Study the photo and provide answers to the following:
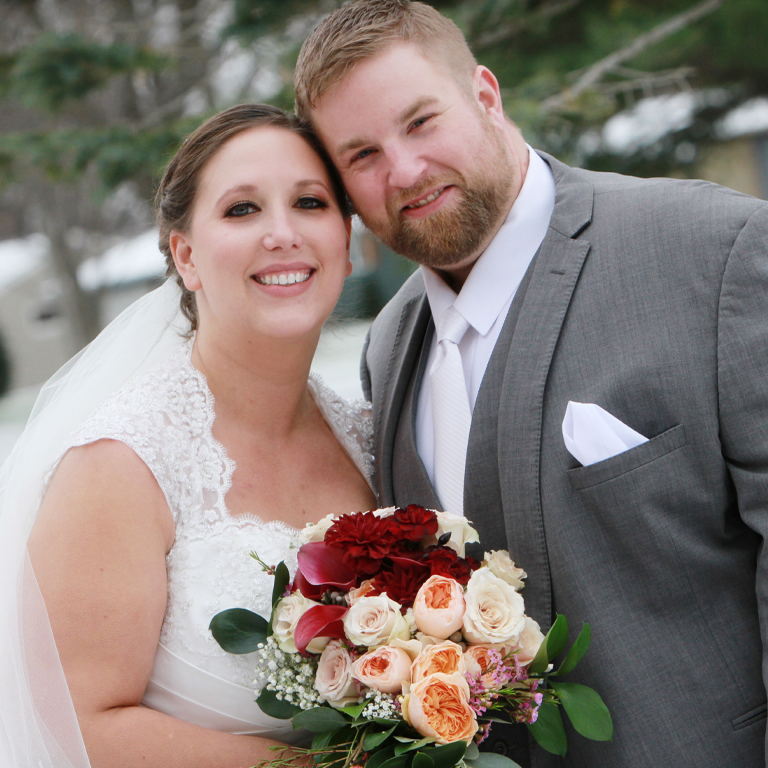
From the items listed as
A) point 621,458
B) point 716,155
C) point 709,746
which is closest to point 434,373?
point 621,458

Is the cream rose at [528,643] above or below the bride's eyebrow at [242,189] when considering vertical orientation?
below

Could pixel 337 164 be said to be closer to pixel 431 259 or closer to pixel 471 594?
pixel 431 259

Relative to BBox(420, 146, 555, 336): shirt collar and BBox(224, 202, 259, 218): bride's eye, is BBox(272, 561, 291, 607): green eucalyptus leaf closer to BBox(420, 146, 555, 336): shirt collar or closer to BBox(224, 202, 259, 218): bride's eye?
BBox(420, 146, 555, 336): shirt collar

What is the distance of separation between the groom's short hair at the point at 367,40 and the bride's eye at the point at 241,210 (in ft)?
1.25

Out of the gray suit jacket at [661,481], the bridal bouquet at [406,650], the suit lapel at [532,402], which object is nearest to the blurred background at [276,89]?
the suit lapel at [532,402]

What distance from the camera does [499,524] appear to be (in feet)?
7.23

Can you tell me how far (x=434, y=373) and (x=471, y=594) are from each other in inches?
31.0

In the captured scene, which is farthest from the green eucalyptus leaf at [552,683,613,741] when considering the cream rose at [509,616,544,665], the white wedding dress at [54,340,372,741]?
the white wedding dress at [54,340,372,741]

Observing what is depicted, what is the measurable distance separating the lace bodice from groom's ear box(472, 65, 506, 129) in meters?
1.25

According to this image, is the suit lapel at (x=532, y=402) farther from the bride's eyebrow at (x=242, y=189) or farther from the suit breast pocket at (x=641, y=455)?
the bride's eyebrow at (x=242, y=189)

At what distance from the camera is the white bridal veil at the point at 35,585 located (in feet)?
6.47

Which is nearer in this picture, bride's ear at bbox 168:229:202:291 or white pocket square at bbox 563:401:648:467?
white pocket square at bbox 563:401:648:467

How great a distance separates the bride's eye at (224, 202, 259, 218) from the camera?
2453 millimetres

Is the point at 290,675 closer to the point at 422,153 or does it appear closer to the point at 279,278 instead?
the point at 279,278
